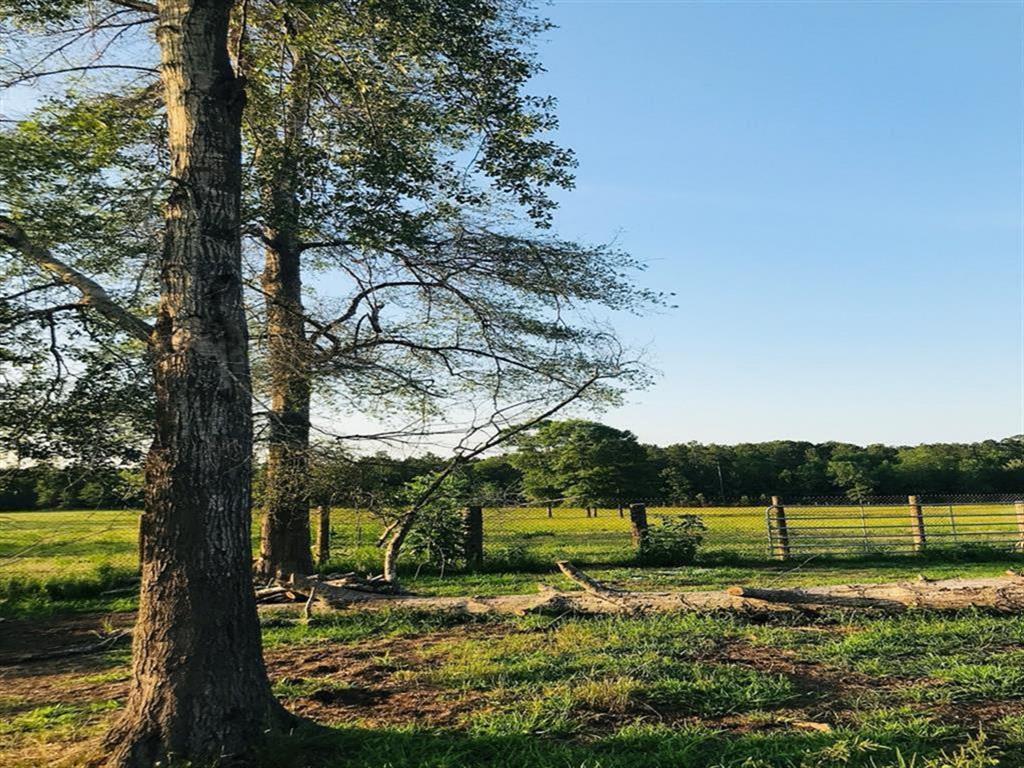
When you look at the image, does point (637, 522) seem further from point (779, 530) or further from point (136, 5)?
point (136, 5)

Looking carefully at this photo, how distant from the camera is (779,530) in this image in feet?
49.6

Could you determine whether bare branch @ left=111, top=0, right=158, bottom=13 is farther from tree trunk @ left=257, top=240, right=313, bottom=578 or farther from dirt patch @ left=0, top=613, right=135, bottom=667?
dirt patch @ left=0, top=613, right=135, bottom=667

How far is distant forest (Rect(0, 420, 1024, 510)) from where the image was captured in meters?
5.82

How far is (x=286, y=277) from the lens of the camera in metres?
9.30

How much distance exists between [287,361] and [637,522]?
28.7 ft

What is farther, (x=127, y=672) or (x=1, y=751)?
(x=127, y=672)

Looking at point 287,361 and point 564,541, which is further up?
point 287,361

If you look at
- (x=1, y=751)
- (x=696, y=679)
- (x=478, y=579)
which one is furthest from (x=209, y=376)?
(x=478, y=579)

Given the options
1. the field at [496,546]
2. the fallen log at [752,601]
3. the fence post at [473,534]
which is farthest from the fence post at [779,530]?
the fallen log at [752,601]

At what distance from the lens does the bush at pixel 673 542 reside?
1364 centimetres

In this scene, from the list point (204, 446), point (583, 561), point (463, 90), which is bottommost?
point (583, 561)

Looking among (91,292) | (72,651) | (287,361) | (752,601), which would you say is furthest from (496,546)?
(91,292)

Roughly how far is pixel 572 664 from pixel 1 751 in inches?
126

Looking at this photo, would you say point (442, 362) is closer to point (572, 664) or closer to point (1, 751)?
point (572, 664)
